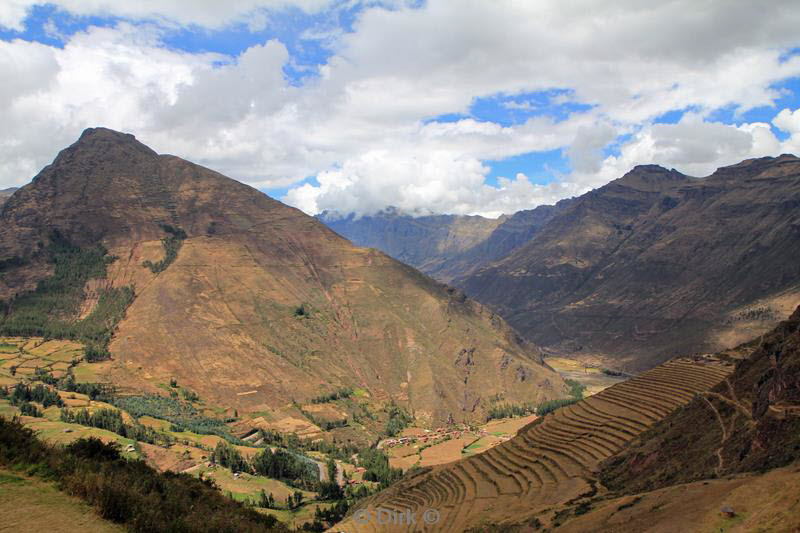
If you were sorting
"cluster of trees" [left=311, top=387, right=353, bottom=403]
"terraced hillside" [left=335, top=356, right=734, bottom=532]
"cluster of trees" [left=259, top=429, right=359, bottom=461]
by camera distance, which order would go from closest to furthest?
1. "terraced hillside" [left=335, top=356, right=734, bottom=532]
2. "cluster of trees" [left=259, top=429, right=359, bottom=461]
3. "cluster of trees" [left=311, top=387, right=353, bottom=403]

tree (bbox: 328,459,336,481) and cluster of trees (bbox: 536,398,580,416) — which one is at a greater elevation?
tree (bbox: 328,459,336,481)

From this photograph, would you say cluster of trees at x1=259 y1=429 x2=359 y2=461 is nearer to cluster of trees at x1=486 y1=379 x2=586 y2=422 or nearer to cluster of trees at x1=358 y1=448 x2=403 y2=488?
cluster of trees at x1=358 y1=448 x2=403 y2=488

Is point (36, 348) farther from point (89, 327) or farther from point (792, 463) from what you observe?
point (792, 463)

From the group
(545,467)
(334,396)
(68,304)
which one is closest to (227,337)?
(334,396)

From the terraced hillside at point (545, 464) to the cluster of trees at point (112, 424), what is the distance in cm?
5300

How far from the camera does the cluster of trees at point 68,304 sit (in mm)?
160875

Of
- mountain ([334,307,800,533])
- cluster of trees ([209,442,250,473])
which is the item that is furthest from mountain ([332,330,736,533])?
cluster of trees ([209,442,250,473])

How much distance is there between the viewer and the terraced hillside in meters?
62.7

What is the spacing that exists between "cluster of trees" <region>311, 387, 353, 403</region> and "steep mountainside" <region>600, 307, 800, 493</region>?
10473cm

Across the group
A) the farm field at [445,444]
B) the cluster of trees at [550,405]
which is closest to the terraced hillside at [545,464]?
the farm field at [445,444]

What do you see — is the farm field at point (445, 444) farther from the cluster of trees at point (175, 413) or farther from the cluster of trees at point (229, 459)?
the cluster of trees at point (175, 413)

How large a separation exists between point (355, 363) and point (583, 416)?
107 meters

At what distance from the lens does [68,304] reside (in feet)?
575

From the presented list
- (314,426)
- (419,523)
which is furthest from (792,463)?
(314,426)
